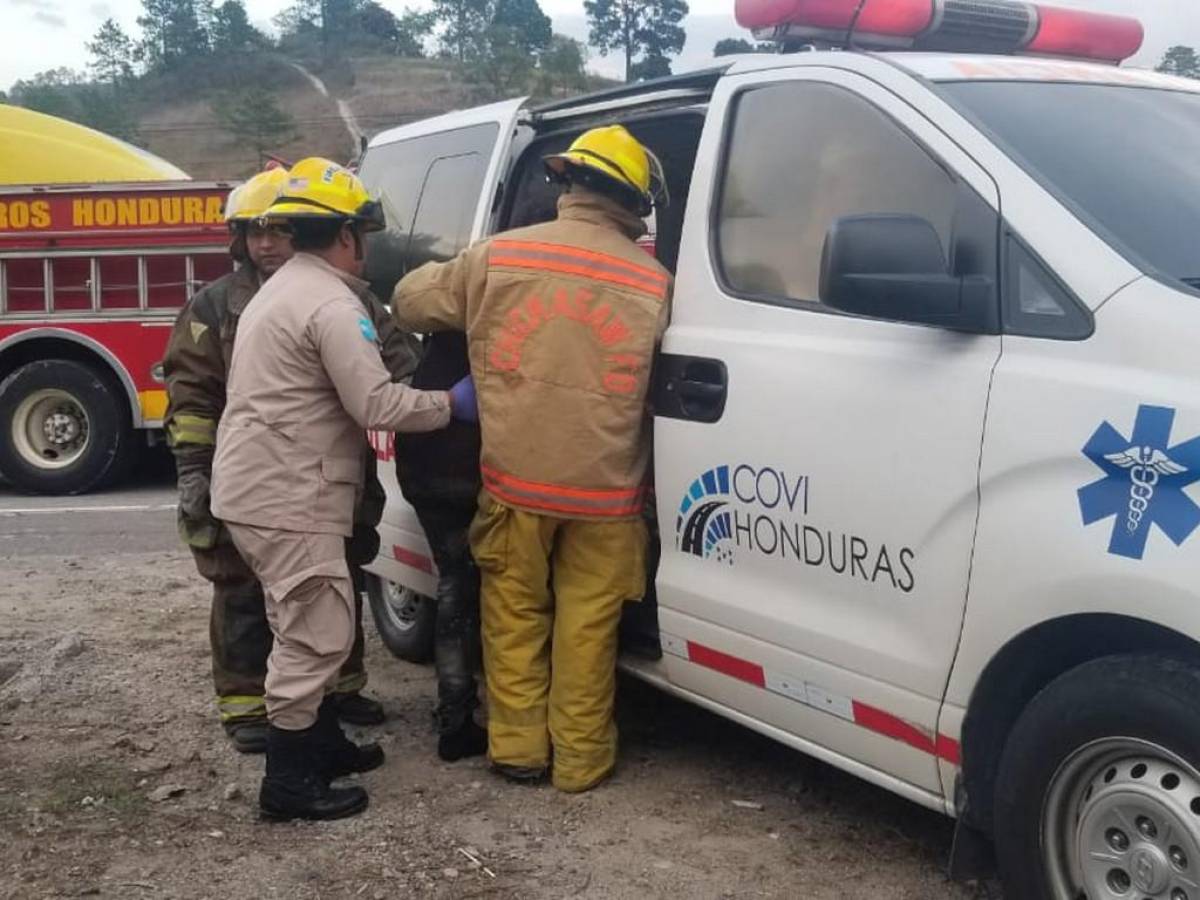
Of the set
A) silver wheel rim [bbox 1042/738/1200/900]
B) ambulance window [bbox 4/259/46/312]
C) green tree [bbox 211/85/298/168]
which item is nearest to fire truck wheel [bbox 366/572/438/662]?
silver wheel rim [bbox 1042/738/1200/900]

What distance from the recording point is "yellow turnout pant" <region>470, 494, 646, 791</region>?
3891 mm

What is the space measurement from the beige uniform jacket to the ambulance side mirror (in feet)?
4.71

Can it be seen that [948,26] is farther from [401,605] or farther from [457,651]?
[401,605]

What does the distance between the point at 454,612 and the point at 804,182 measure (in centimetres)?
175

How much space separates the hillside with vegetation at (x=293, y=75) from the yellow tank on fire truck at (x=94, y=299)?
4993 centimetres

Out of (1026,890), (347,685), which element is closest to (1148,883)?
(1026,890)

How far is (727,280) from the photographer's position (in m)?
3.60

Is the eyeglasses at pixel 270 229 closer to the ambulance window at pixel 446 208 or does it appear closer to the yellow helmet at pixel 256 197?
the yellow helmet at pixel 256 197

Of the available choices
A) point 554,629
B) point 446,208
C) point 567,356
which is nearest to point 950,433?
point 567,356

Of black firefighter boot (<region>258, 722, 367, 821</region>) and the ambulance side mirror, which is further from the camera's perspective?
black firefighter boot (<region>258, 722, 367, 821</region>)

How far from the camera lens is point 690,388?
359 centimetres

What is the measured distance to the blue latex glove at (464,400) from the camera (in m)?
3.99

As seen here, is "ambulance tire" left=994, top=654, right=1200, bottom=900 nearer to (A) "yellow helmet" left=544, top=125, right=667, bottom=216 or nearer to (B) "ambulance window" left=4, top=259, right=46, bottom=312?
(A) "yellow helmet" left=544, top=125, right=667, bottom=216

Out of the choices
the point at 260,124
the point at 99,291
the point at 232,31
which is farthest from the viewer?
the point at 232,31
